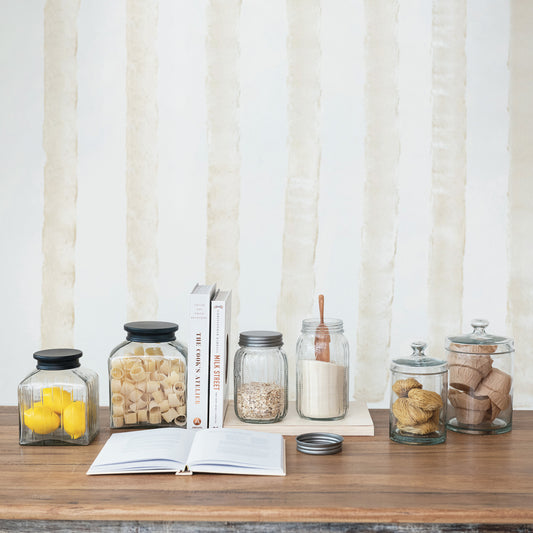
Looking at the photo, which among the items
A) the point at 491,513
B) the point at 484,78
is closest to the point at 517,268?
the point at 484,78

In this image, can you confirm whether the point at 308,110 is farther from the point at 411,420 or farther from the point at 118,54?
the point at 411,420

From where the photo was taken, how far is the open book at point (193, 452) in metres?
1.30

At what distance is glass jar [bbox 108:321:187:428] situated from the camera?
1.59m

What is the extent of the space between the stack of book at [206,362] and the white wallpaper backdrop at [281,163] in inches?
22.2

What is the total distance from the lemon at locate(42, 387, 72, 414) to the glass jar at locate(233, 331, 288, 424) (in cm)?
40

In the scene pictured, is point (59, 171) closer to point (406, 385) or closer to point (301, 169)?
point (301, 169)

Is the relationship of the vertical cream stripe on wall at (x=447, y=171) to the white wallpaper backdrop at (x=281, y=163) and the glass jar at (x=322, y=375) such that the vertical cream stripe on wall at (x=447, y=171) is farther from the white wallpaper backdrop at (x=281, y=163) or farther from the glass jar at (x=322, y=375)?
the glass jar at (x=322, y=375)

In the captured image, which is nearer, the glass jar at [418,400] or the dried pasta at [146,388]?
the glass jar at [418,400]

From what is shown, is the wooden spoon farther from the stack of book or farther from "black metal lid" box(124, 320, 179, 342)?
"black metal lid" box(124, 320, 179, 342)

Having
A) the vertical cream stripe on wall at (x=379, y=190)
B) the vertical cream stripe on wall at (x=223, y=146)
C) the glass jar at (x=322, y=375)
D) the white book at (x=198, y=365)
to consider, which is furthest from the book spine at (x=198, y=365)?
the vertical cream stripe on wall at (x=379, y=190)

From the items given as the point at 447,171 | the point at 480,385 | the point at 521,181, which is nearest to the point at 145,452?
the point at 480,385

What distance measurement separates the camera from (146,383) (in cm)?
160

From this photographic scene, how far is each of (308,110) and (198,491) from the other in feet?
4.28

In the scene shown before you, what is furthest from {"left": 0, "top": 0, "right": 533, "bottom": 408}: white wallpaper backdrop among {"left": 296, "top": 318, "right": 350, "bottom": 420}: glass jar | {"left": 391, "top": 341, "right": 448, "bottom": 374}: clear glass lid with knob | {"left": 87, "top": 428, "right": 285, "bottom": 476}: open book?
{"left": 87, "top": 428, "right": 285, "bottom": 476}: open book
